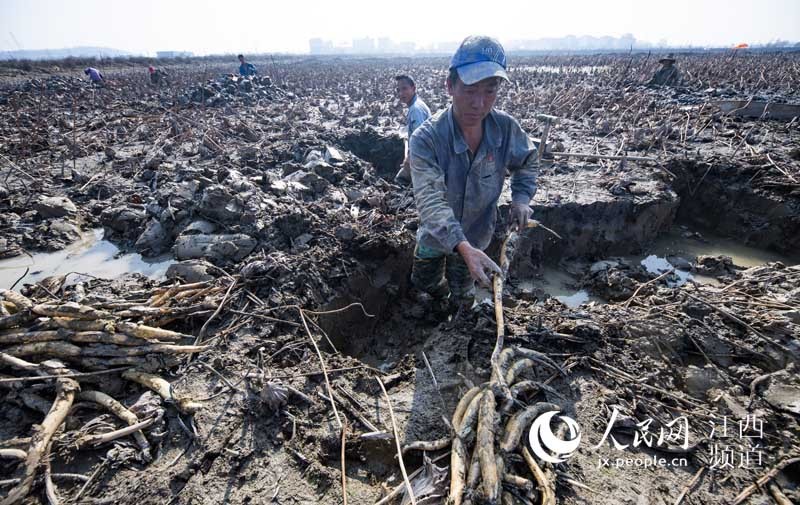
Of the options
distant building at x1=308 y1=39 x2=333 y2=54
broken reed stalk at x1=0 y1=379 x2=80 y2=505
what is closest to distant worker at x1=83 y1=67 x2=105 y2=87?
broken reed stalk at x1=0 y1=379 x2=80 y2=505

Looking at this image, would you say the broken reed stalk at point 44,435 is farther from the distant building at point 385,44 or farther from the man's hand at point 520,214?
the distant building at point 385,44

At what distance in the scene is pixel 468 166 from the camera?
8.73 feet

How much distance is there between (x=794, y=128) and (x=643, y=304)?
8039 mm

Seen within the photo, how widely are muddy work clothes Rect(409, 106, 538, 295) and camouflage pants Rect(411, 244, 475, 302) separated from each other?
36mm

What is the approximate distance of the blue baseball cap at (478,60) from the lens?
2.12 metres

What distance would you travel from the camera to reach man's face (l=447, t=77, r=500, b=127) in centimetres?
222

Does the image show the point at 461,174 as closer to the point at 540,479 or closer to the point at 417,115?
the point at 540,479

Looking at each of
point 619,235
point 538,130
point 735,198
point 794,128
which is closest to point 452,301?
point 619,235

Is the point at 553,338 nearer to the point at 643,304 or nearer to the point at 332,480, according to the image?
the point at 643,304

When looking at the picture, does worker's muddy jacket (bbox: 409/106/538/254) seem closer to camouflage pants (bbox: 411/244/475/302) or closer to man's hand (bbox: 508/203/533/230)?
man's hand (bbox: 508/203/533/230)

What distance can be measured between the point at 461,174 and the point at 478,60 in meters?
0.80

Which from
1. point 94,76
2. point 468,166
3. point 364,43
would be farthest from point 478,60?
point 364,43

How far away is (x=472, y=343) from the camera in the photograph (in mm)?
2666

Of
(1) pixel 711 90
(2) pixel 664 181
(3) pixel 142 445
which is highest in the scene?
(1) pixel 711 90
